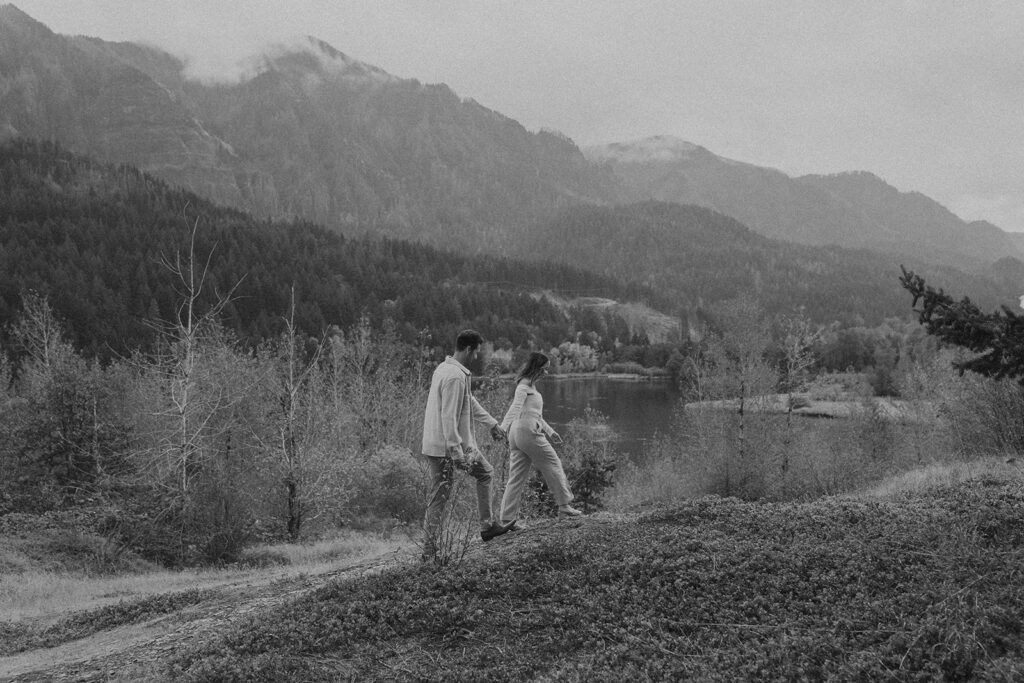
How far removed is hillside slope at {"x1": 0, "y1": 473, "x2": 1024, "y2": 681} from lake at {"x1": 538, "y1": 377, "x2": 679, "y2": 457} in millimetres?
42111

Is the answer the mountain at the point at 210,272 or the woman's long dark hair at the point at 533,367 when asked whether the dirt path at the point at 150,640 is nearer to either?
the woman's long dark hair at the point at 533,367

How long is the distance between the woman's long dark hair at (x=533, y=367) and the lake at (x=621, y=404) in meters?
39.4

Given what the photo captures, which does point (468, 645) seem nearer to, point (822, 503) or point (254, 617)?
point (254, 617)

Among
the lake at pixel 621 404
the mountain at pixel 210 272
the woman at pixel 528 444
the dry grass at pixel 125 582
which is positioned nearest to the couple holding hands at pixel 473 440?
the woman at pixel 528 444

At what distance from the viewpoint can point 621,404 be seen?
8800 centimetres

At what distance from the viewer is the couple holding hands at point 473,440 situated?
25.3 feet

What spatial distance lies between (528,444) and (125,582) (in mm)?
9877

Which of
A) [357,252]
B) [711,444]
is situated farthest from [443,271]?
[711,444]

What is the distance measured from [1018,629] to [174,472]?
20669 millimetres

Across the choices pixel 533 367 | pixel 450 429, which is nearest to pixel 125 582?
pixel 450 429

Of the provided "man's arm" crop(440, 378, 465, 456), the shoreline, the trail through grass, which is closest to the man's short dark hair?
"man's arm" crop(440, 378, 465, 456)

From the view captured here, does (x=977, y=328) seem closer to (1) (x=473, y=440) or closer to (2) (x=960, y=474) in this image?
(2) (x=960, y=474)

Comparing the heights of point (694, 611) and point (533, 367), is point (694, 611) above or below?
below

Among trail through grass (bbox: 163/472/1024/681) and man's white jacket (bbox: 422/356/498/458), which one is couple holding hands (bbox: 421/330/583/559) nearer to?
man's white jacket (bbox: 422/356/498/458)
